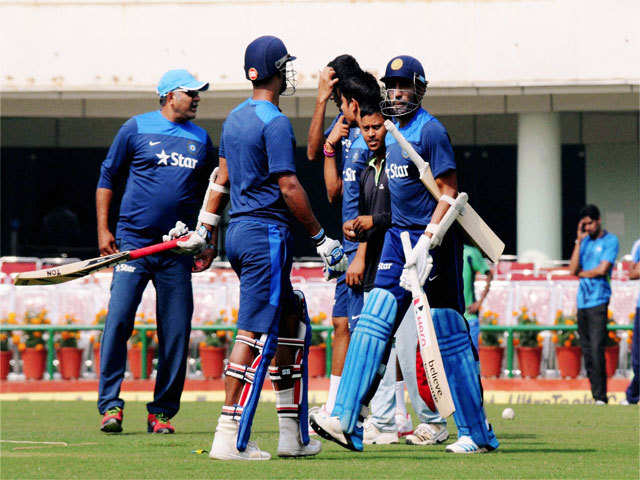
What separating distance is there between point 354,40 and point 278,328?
22410mm

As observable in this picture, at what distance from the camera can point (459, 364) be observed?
7184 millimetres

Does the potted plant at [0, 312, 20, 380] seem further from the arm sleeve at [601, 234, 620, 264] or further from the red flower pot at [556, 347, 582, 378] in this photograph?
the arm sleeve at [601, 234, 620, 264]

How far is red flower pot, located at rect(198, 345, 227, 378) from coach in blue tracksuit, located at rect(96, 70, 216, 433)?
7.43m

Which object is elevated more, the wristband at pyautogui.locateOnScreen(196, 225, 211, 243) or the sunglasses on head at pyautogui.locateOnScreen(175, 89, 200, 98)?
the sunglasses on head at pyautogui.locateOnScreen(175, 89, 200, 98)

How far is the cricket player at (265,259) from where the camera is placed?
6.71 meters

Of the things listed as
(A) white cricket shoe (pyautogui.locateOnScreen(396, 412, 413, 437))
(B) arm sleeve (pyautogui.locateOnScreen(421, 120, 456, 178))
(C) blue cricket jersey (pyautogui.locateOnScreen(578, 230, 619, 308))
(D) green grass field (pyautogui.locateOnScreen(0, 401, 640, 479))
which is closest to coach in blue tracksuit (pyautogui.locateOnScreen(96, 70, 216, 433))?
(D) green grass field (pyautogui.locateOnScreen(0, 401, 640, 479))

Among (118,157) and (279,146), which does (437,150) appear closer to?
(279,146)

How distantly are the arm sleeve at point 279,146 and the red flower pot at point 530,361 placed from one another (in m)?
10.2

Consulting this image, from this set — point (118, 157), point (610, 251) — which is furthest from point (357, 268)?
point (610, 251)

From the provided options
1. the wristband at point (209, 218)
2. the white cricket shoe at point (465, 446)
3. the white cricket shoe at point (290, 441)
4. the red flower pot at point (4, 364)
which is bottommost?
the red flower pot at point (4, 364)

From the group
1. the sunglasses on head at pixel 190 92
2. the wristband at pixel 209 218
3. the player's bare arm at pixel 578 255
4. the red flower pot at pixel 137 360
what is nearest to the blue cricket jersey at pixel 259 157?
the wristband at pixel 209 218

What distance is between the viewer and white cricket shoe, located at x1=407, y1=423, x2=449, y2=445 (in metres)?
8.27

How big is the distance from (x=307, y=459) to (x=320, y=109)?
8.00 feet

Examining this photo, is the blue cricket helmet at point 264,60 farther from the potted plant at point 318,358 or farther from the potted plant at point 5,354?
the potted plant at point 5,354
